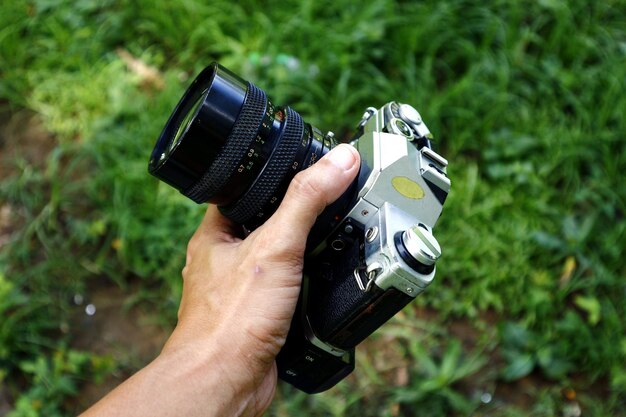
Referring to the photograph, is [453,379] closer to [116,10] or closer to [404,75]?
[404,75]

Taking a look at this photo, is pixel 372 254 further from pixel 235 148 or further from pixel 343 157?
pixel 235 148

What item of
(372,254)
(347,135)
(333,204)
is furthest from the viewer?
(347,135)

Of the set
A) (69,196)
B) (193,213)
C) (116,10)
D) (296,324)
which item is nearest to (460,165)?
(193,213)

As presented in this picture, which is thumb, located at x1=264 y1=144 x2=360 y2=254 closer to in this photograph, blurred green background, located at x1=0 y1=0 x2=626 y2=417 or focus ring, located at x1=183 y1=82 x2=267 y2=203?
focus ring, located at x1=183 y1=82 x2=267 y2=203

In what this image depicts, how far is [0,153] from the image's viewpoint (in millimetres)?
2975

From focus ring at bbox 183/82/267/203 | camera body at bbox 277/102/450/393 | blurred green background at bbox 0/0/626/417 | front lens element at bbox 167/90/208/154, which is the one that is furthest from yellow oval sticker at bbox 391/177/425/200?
blurred green background at bbox 0/0/626/417

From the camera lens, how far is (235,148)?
1434 millimetres

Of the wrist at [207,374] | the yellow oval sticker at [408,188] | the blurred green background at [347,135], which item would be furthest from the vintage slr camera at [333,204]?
the blurred green background at [347,135]

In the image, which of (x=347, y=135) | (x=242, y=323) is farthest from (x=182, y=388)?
(x=347, y=135)

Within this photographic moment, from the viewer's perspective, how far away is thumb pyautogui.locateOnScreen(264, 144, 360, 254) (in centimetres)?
140

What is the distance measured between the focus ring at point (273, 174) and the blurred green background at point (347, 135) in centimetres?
103

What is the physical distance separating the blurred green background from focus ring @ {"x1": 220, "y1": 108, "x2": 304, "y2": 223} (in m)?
1.03

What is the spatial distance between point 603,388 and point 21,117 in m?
2.69

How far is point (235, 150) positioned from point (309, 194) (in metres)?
0.19
